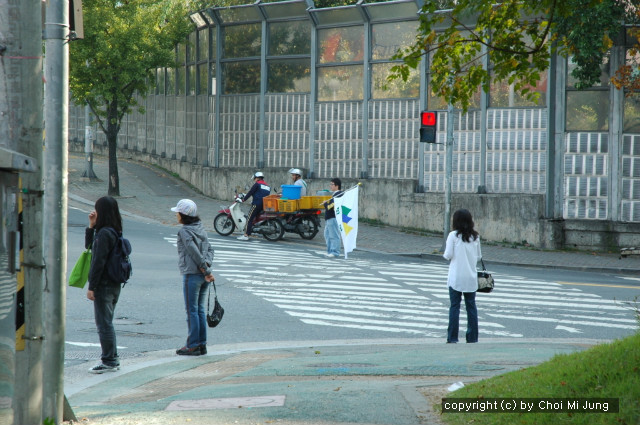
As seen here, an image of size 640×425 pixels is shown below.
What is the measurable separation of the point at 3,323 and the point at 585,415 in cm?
364

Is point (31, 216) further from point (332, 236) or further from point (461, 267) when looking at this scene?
point (332, 236)

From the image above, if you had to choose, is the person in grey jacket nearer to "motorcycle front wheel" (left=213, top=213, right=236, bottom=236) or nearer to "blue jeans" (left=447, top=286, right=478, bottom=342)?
"blue jeans" (left=447, top=286, right=478, bottom=342)

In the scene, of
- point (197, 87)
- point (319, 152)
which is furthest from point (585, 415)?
point (197, 87)

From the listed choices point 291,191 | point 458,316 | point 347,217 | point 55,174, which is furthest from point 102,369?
point 291,191

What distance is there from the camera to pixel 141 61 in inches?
1093

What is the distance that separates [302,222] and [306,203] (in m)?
0.60

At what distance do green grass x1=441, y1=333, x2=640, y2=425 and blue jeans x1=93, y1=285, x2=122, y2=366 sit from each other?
3.96 metres

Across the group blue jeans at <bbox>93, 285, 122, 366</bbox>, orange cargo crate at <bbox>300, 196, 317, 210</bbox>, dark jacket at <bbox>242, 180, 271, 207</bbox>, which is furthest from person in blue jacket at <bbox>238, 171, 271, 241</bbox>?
blue jeans at <bbox>93, 285, 122, 366</bbox>

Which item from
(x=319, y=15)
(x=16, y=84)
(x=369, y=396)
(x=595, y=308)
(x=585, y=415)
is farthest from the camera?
(x=319, y=15)

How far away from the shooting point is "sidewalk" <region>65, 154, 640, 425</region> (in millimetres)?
6410

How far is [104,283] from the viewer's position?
9031 millimetres

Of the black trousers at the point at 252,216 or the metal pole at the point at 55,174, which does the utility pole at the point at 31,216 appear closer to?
the metal pole at the point at 55,174

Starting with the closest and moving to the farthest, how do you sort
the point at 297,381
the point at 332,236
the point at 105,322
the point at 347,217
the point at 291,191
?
1. the point at 297,381
2. the point at 105,322
3. the point at 347,217
4. the point at 332,236
5. the point at 291,191

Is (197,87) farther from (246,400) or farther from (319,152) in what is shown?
(246,400)
